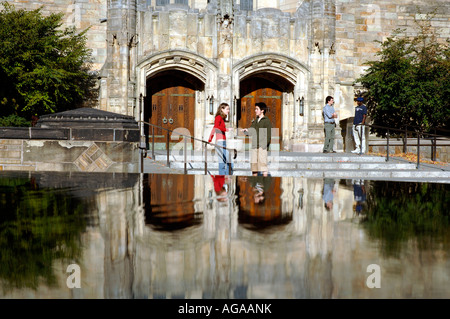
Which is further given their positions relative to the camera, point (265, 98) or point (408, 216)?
point (265, 98)

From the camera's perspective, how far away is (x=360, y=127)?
17844 millimetres

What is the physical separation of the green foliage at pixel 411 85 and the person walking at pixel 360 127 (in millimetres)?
2878

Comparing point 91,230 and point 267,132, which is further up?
point 267,132

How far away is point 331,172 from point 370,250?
39.3 ft

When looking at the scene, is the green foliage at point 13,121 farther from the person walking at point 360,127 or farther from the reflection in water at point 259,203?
the reflection in water at point 259,203

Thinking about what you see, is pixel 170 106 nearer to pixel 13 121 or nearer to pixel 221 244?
pixel 13 121

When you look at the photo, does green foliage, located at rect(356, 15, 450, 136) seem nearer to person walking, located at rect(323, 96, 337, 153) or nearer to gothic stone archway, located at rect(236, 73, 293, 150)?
gothic stone archway, located at rect(236, 73, 293, 150)

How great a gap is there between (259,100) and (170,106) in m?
3.55

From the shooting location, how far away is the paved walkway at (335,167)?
45.6 ft

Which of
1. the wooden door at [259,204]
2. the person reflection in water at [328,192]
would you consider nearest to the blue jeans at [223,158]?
the wooden door at [259,204]

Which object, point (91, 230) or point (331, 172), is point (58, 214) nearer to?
point (91, 230)

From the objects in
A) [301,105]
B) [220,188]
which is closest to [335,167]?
[301,105]

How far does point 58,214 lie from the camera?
3.21 m
